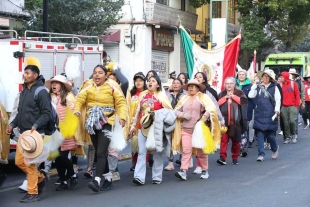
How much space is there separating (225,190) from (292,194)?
39.1 inches

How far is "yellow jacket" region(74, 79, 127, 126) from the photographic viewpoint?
32.4ft

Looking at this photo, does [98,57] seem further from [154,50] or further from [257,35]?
[257,35]

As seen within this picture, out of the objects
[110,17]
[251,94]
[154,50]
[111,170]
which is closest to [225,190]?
[111,170]

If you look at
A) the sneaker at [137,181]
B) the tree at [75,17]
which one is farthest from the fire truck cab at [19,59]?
the tree at [75,17]

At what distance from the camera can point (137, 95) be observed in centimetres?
1161

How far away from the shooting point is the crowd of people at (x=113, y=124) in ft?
30.0

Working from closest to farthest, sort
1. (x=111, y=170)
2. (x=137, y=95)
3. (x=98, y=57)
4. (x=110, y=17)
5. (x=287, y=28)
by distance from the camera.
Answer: (x=111, y=170) < (x=137, y=95) < (x=98, y=57) < (x=110, y=17) < (x=287, y=28)

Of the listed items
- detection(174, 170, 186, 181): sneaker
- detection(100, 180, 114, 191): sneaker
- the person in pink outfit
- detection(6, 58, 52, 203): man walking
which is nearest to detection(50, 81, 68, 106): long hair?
detection(6, 58, 52, 203): man walking

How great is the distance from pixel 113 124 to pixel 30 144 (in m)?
1.45

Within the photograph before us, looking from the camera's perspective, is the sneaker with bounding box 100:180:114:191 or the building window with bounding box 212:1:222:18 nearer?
the sneaker with bounding box 100:180:114:191

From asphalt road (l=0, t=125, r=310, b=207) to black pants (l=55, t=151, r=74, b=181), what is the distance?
10.1 inches

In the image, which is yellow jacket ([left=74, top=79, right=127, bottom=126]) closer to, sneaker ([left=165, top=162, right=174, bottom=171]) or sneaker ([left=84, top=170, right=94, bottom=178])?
sneaker ([left=84, top=170, right=94, bottom=178])

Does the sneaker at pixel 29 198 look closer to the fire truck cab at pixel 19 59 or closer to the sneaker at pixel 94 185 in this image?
the sneaker at pixel 94 185

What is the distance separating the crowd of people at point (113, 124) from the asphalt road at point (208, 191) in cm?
21
